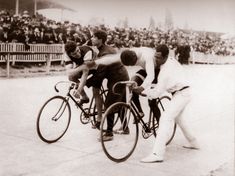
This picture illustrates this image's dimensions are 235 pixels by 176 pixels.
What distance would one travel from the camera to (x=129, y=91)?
535 cm

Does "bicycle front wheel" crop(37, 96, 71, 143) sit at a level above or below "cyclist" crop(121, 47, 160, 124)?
below

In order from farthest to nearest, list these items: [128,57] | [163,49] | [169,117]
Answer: [128,57]
[169,117]
[163,49]

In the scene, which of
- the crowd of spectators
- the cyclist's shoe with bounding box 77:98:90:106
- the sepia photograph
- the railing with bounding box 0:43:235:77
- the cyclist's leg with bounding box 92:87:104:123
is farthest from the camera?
the cyclist's leg with bounding box 92:87:104:123

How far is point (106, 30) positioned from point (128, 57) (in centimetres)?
41

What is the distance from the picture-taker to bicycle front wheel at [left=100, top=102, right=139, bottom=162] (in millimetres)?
5099

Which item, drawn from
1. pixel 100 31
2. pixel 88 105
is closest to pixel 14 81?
pixel 88 105

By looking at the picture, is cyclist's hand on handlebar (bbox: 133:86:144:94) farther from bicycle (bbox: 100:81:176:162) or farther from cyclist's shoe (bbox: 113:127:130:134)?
cyclist's shoe (bbox: 113:127:130:134)

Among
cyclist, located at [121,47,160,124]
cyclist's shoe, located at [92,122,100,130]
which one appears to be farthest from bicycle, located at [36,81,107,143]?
cyclist, located at [121,47,160,124]

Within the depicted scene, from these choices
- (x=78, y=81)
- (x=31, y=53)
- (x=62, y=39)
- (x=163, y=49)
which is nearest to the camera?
(x=163, y=49)

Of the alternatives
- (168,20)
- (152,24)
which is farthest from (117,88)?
(168,20)

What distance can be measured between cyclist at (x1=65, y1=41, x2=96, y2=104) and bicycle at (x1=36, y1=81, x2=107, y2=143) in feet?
0.26

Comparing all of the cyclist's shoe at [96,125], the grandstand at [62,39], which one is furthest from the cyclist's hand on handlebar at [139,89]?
the cyclist's shoe at [96,125]

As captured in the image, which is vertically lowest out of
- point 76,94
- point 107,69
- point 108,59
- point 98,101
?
point 98,101

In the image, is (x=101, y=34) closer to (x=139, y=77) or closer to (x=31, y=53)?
(x=139, y=77)
